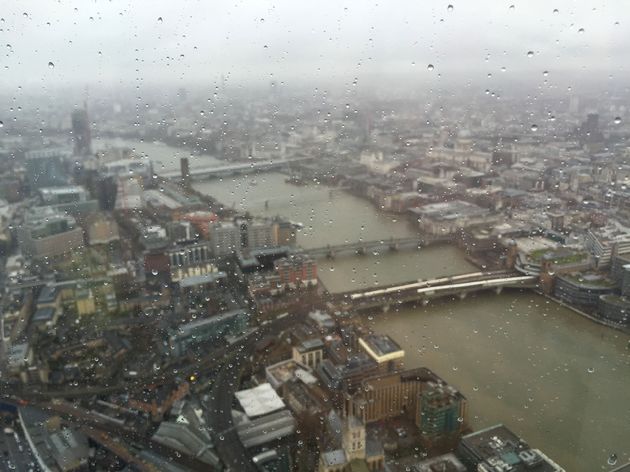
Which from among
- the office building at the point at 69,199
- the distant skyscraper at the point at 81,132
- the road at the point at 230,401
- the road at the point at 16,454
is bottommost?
the road at the point at 16,454

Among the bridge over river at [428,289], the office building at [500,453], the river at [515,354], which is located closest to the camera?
the office building at [500,453]

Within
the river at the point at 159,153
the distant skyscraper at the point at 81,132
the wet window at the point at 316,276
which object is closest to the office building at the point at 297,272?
the wet window at the point at 316,276

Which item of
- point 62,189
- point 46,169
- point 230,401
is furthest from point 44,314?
point 46,169

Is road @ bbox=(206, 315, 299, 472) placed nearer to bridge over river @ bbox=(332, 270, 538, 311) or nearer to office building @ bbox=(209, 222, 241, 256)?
bridge over river @ bbox=(332, 270, 538, 311)

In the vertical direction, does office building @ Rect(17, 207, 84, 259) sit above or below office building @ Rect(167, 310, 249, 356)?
above

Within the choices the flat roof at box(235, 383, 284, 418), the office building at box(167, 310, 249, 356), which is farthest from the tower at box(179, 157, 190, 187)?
the flat roof at box(235, 383, 284, 418)

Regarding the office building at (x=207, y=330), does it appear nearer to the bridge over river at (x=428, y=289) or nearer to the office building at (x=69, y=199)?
the bridge over river at (x=428, y=289)
